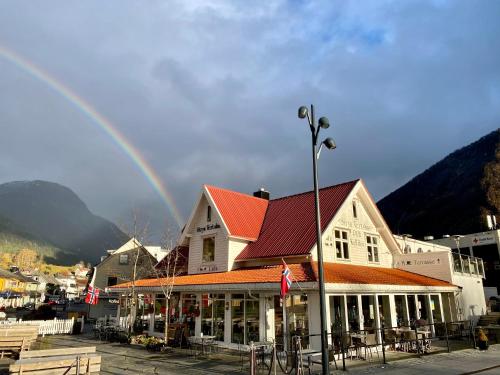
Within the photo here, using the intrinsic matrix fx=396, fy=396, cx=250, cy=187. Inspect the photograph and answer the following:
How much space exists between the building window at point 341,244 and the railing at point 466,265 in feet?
26.0

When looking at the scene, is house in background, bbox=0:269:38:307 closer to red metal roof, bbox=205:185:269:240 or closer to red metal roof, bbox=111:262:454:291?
red metal roof, bbox=111:262:454:291

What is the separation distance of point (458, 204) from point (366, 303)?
3906 inches

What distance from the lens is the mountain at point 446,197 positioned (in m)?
99.5

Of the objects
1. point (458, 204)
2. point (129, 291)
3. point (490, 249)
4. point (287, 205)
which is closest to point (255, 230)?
point (287, 205)

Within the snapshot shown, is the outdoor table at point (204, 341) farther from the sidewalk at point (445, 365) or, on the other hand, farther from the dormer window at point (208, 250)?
the sidewalk at point (445, 365)

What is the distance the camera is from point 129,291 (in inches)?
1024

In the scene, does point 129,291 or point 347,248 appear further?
point 129,291

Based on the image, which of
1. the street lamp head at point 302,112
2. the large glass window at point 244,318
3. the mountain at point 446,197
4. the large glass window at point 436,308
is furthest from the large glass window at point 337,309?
the mountain at point 446,197

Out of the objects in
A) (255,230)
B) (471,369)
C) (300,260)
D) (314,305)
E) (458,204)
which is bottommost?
(471,369)

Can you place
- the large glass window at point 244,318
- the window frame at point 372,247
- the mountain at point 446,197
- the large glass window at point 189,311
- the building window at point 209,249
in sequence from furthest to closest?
the mountain at point 446,197
the window frame at point 372,247
the building window at point 209,249
the large glass window at point 189,311
the large glass window at point 244,318

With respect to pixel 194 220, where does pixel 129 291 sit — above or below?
below

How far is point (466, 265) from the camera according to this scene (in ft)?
91.6

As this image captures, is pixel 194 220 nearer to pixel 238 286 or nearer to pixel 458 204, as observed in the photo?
pixel 238 286

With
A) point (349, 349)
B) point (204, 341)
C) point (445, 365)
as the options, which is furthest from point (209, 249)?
point (445, 365)
